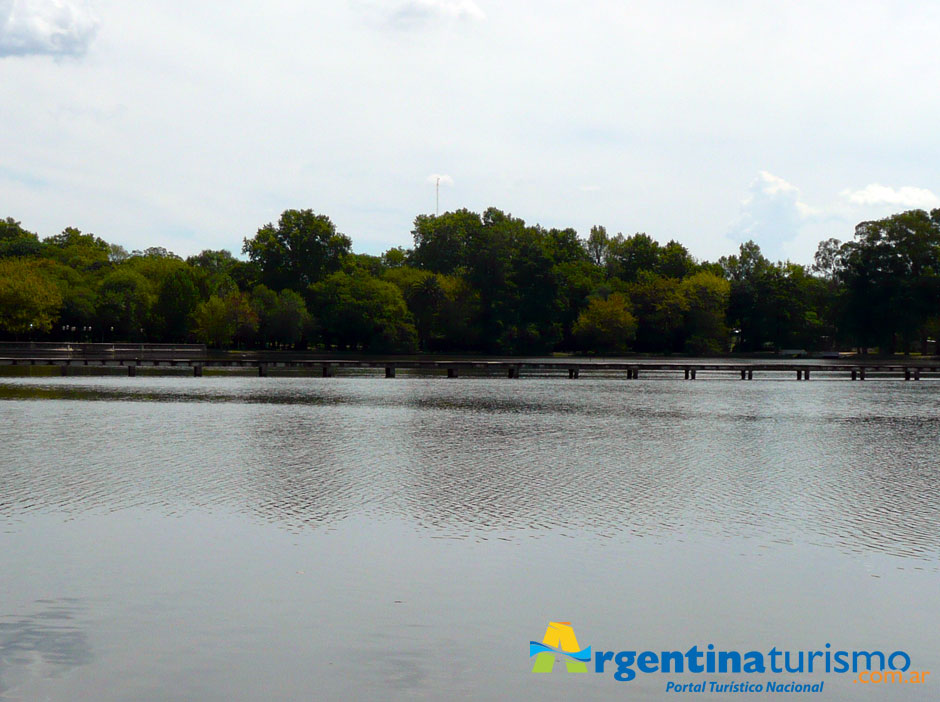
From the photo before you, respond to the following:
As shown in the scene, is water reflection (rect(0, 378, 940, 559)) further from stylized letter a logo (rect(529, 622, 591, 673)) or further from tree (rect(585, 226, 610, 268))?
tree (rect(585, 226, 610, 268))

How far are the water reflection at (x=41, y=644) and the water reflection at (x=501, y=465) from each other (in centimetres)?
464

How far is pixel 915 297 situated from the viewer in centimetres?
11662

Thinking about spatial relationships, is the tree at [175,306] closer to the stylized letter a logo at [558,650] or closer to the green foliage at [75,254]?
the green foliage at [75,254]

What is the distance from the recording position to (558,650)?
821cm

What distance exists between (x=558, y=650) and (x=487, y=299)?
125298mm

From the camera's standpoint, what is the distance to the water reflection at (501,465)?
1408 cm

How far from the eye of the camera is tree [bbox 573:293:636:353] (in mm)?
128000

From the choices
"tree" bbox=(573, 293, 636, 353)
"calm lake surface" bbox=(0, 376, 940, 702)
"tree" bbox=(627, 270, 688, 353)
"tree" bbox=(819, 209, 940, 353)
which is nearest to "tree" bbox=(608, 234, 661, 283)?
"tree" bbox=(627, 270, 688, 353)

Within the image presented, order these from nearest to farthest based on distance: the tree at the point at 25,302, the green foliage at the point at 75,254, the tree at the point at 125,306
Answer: the tree at the point at 25,302, the tree at the point at 125,306, the green foliage at the point at 75,254

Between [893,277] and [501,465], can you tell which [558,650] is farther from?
[893,277]

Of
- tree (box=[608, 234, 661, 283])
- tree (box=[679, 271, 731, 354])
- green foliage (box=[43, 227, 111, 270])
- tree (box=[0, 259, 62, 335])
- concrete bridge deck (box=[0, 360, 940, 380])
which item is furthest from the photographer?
tree (box=[608, 234, 661, 283])

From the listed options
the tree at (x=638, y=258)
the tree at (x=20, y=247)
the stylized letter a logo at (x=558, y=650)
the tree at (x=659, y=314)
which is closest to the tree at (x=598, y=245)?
the tree at (x=638, y=258)

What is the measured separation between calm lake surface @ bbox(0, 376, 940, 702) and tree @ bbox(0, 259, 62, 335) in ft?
294

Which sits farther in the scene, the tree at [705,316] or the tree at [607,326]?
the tree at [705,316]
